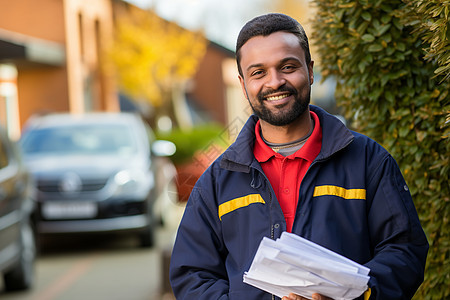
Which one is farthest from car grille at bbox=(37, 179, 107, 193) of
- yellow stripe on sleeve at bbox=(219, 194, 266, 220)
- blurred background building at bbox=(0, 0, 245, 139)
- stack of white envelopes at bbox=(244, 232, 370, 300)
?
blurred background building at bbox=(0, 0, 245, 139)

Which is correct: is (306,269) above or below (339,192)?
below

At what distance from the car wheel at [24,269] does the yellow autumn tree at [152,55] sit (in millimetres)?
20570

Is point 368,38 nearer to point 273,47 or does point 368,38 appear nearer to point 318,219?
point 273,47

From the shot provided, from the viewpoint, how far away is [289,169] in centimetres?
255

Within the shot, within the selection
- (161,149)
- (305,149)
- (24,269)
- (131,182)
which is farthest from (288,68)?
(161,149)

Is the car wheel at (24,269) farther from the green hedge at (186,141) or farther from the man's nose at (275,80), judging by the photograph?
the green hedge at (186,141)

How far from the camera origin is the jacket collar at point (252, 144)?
2494 millimetres

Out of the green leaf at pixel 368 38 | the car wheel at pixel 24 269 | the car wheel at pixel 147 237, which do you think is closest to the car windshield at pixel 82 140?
Result: the car wheel at pixel 147 237

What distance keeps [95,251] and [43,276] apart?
162 cm

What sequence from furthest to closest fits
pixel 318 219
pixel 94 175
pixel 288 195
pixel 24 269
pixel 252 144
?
pixel 94 175
pixel 24 269
pixel 252 144
pixel 288 195
pixel 318 219

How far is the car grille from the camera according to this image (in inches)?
386

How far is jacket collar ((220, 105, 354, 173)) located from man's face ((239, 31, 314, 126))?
11 centimetres

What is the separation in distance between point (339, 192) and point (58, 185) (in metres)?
7.82

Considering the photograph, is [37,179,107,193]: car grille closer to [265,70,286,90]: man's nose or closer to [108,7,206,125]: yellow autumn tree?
[265,70,286,90]: man's nose
